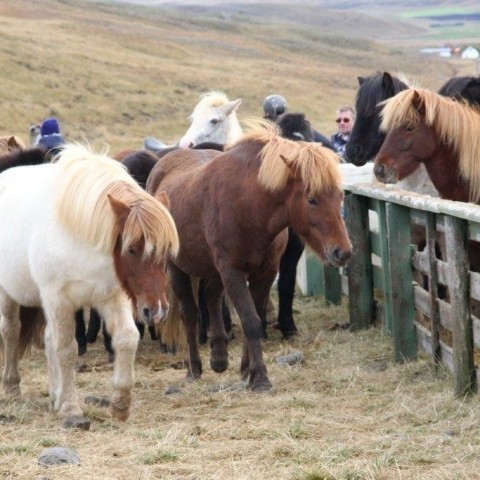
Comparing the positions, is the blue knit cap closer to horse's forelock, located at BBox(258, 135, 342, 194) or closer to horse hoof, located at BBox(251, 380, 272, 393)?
horse's forelock, located at BBox(258, 135, 342, 194)

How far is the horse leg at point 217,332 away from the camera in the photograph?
304 inches

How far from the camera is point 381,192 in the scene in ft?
26.5

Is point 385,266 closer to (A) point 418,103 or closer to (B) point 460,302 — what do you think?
(A) point 418,103

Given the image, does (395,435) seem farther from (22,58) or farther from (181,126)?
(22,58)

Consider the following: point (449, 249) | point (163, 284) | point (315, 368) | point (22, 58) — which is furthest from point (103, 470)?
point (22, 58)

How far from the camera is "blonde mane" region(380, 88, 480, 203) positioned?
6.93 meters

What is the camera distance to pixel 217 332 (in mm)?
7805

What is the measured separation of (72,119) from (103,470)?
3566 cm

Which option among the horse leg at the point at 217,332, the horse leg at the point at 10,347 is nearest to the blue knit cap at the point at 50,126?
the horse leg at the point at 217,332

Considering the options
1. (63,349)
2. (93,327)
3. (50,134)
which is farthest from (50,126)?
(63,349)

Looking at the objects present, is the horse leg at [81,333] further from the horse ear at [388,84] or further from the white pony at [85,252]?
the horse ear at [388,84]

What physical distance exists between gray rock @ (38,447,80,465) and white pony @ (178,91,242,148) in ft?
21.5

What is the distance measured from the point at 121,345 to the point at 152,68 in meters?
50.9

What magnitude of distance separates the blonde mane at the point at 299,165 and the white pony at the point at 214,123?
4.50 metres
